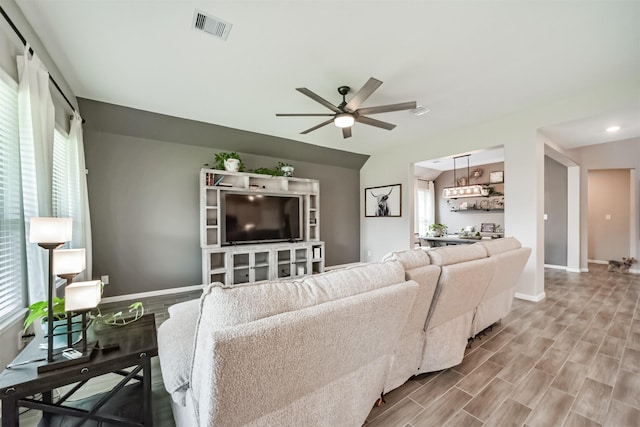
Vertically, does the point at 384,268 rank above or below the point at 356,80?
below

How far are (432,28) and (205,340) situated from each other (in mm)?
2585

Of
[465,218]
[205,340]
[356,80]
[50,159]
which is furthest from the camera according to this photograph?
[465,218]

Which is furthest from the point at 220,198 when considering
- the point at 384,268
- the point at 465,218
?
the point at 465,218

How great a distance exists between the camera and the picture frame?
6527 mm

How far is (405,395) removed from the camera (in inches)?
67.6

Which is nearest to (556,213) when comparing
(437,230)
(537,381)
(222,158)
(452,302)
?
(437,230)

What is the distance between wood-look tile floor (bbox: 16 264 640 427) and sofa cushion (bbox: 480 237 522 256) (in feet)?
2.79

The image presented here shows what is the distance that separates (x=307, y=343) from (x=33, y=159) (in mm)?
2242

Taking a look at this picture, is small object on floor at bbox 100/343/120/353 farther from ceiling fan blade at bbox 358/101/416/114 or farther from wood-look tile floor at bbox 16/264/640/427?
ceiling fan blade at bbox 358/101/416/114

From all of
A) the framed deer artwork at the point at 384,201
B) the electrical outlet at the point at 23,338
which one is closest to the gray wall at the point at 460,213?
the framed deer artwork at the point at 384,201

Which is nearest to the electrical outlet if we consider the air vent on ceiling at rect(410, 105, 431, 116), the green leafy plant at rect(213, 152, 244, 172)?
the green leafy plant at rect(213, 152, 244, 172)

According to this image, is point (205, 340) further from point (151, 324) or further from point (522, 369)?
point (522, 369)

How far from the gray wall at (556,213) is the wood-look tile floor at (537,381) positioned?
307 cm

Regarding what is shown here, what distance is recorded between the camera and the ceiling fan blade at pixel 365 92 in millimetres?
2195
